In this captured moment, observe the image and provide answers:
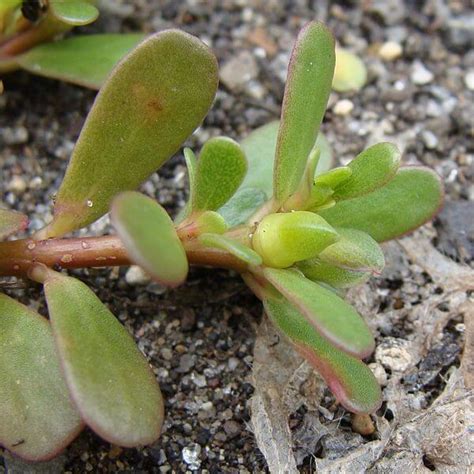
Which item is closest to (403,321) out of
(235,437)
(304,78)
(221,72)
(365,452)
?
(365,452)

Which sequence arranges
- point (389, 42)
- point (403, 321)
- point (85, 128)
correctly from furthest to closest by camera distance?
point (389, 42) < point (403, 321) < point (85, 128)

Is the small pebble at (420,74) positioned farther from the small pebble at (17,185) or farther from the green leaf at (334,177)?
the small pebble at (17,185)

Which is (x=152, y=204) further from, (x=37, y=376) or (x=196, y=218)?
(x=37, y=376)

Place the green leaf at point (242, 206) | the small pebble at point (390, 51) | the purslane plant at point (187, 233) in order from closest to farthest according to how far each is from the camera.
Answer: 1. the purslane plant at point (187, 233)
2. the green leaf at point (242, 206)
3. the small pebble at point (390, 51)

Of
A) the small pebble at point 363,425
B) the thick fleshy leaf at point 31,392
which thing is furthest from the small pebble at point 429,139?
the thick fleshy leaf at point 31,392

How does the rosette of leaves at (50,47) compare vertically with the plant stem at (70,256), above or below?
above

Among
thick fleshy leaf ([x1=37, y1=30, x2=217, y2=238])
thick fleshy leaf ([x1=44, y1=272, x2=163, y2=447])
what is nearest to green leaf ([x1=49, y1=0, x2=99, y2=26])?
thick fleshy leaf ([x1=37, y1=30, x2=217, y2=238])

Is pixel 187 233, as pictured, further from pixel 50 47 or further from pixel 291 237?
pixel 50 47
